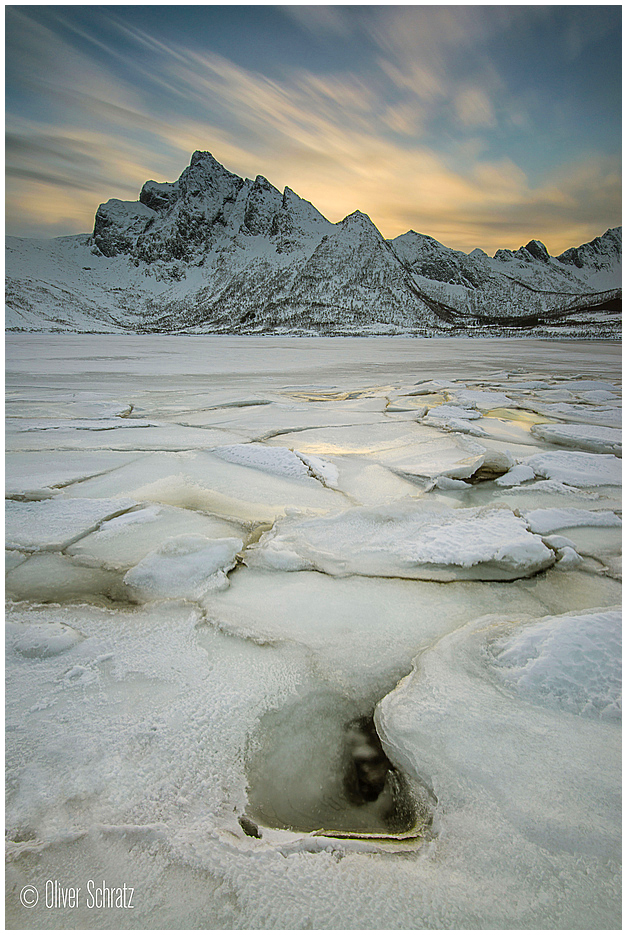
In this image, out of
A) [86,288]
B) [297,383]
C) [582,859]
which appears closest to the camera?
[582,859]

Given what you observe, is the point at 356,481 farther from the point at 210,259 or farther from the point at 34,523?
the point at 210,259

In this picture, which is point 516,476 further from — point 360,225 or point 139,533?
point 360,225

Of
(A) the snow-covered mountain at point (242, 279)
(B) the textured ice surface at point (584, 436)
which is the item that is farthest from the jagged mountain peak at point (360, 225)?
(B) the textured ice surface at point (584, 436)

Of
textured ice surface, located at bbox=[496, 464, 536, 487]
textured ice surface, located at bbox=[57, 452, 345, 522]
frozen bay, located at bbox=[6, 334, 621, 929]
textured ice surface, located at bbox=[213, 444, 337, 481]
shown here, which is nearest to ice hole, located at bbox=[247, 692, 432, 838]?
frozen bay, located at bbox=[6, 334, 621, 929]

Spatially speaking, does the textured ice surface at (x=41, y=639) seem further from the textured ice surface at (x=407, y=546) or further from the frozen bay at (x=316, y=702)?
the textured ice surface at (x=407, y=546)

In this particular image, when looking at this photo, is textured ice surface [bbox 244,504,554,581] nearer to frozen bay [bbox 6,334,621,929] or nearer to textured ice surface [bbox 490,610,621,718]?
frozen bay [bbox 6,334,621,929]

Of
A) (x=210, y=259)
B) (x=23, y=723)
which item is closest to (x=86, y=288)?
(x=210, y=259)

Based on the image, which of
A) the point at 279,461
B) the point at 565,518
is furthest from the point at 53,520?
the point at 565,518
